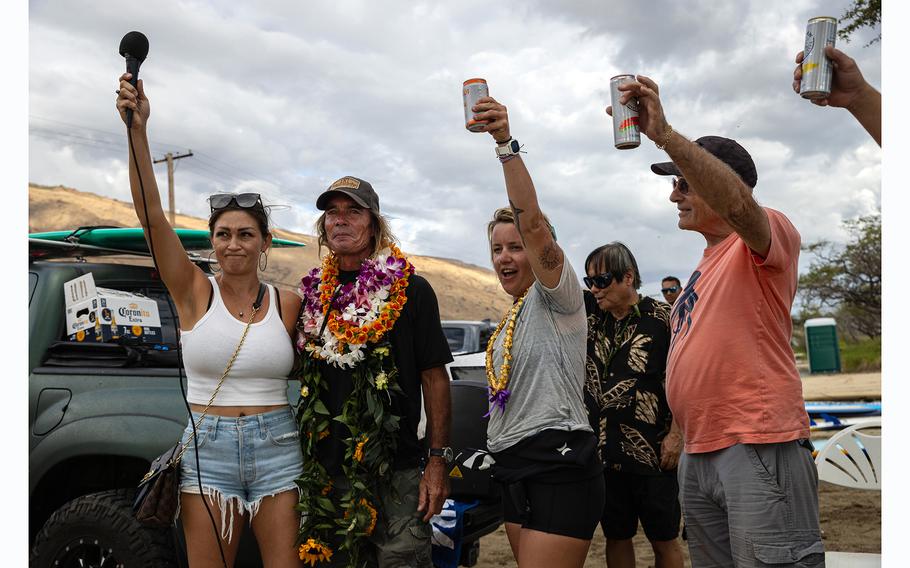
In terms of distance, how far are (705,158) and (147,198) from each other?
207 centimetres

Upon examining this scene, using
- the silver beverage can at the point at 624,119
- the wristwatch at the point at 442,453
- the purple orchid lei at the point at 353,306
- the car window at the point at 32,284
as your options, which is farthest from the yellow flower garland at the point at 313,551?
the car window at the point at 32,284

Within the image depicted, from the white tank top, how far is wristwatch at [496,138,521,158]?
1.20m

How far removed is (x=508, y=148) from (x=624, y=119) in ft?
1.50

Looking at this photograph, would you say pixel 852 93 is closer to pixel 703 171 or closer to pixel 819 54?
pixel 819 54

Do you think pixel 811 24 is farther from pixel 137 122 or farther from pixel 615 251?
pixel 137 122

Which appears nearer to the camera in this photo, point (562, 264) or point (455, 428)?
point (562, 264)

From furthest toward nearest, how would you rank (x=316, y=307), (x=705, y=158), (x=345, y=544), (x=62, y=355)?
(x=62, y=355) → (x=316, y=307) → (x=345, y=544) → (x=705, y=158)

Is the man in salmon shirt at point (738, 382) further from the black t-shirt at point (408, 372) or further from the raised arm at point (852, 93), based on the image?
the black t-shirt at point (408, 372)

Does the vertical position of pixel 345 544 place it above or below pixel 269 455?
below

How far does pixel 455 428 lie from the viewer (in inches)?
150

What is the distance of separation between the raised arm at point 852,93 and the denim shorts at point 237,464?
2306 mm

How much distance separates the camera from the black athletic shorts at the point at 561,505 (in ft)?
8.72

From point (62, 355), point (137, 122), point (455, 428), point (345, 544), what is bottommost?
point (345, 544)

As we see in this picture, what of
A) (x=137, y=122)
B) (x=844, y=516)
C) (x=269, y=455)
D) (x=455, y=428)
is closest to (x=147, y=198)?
(x=137, y=122)
